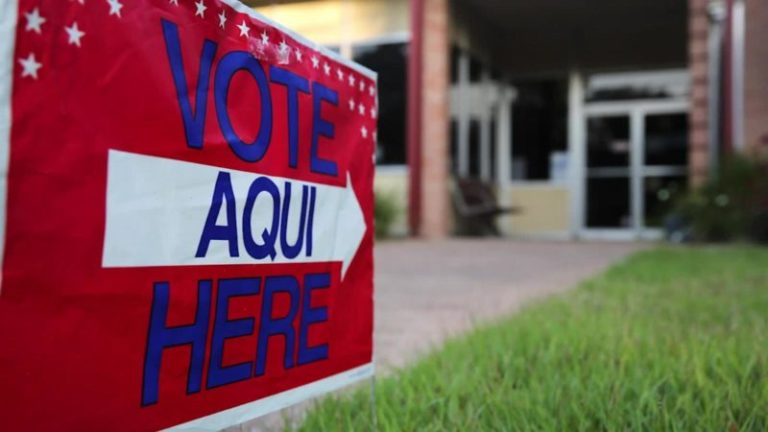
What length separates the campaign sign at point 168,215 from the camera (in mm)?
1028

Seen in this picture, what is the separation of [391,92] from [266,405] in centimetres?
912

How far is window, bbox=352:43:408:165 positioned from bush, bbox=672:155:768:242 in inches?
146

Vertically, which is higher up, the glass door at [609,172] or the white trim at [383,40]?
the white trim at [383,40]

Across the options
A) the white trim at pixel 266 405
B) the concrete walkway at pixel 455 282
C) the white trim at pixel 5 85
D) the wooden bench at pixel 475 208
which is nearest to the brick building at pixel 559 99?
the wooden bench at pixel 475 208

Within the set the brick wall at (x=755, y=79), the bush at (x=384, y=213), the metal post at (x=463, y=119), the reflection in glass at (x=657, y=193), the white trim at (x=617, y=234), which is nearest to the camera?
the brick wall at (x=755, y=79)

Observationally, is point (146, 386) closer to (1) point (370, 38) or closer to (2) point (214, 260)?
(2) point (214, 260)

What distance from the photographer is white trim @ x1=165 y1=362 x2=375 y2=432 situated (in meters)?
1.37

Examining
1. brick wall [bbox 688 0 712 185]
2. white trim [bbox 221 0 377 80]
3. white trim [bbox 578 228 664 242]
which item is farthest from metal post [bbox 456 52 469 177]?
white trim [bbox 221 0 377 80]

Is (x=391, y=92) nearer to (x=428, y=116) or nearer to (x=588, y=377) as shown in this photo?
(x=428, y=116)

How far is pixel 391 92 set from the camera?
34.2 ft

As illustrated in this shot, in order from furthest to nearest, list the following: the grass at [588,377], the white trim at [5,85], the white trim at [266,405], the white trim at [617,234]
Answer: the white trim at [617,234] → the grass at [588,377] → the white trim at [266,405] → the white trim at [5,85]

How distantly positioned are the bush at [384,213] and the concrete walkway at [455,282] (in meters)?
0.55

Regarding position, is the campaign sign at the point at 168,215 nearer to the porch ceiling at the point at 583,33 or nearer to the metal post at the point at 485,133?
the porch ceiling at the point at 583,33

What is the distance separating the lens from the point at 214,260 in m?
1.36
